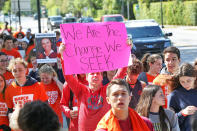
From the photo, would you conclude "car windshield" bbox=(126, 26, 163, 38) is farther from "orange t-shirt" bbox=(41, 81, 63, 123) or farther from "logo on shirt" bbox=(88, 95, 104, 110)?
"logo on shirt" bbox=(88, 95, 104, 110)

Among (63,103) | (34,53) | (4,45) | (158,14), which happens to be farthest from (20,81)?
(158,14)

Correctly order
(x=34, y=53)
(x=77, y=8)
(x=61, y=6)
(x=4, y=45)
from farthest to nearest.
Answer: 1. (x=61, y=6)
2. (x=77, y=8)
3. (x=4, y=45)
4. (x=34, y=53)

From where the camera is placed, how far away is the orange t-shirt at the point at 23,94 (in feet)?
15.9

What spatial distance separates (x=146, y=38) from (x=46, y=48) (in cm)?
863

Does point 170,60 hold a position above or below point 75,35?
below

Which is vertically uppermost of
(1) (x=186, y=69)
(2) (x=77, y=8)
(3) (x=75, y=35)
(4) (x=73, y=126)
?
(2) (x=77, y=8)

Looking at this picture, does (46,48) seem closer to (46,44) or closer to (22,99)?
(46,44)

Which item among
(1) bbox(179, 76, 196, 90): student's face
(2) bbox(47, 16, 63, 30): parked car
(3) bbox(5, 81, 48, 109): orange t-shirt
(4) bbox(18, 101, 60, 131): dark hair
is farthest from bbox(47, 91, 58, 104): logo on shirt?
(2) bbox(47, 16, 63, 30): parked car

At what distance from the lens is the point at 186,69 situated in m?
4.79

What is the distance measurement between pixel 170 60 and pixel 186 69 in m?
1.16

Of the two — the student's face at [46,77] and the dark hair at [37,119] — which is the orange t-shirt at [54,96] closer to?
the student's face at [46,77]

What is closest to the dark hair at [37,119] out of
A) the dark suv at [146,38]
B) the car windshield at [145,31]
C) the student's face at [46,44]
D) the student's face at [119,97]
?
the student's face at [119,97]

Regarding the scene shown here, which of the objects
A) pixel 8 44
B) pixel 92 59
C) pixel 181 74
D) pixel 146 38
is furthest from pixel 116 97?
pixel 146 38

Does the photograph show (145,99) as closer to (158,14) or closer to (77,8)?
(158,14)
